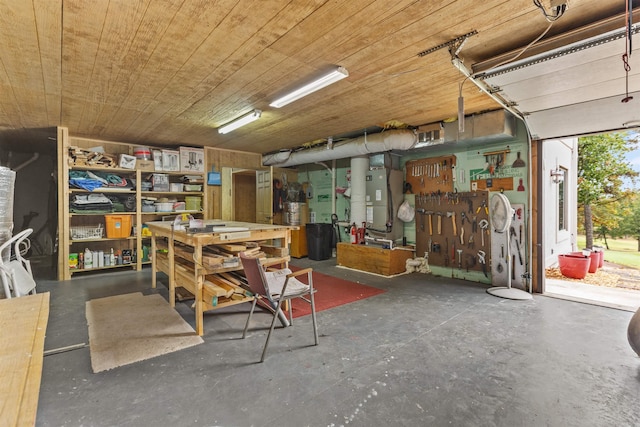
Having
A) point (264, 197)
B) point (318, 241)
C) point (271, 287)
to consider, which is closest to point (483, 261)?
point (318, 241)

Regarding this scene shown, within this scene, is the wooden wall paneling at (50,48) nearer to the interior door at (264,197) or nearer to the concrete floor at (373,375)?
the concrete floor at (373,375)

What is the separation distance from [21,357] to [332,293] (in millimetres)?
3317

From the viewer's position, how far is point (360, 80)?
317cm

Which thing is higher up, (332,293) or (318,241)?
(318,241)

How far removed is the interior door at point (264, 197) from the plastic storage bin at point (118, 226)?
2615 millimetres

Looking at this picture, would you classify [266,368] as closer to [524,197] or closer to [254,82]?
[254,82]

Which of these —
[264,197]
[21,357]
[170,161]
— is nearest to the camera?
[21,357]

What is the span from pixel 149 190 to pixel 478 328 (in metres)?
6.01

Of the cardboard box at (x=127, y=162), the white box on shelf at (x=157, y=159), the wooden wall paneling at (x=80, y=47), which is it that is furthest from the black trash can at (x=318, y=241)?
the wooden wall paneling at (x=80, y=47)

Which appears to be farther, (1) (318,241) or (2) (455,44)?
(1) (318,241)

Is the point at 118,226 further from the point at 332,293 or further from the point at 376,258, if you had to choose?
the point at 376,258

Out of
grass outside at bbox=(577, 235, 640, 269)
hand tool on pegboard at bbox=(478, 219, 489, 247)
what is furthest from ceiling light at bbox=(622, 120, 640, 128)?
grass outside at bbox=(577, 235, 640, 269)

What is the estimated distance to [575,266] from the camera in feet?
16.9

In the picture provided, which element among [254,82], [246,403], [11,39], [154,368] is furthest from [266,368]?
[11,39]
